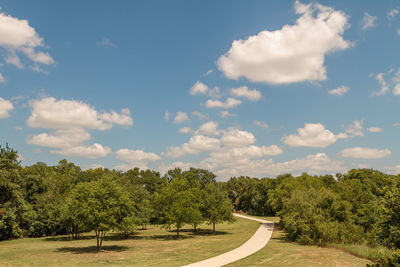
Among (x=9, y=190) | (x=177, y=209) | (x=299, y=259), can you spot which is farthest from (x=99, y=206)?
(x=299, y=259)

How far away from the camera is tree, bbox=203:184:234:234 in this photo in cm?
4406

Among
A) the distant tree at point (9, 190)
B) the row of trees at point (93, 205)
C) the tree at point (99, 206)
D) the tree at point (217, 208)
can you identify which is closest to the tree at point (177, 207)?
the row of trees at point (93, 205)

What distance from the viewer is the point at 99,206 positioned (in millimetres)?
28484

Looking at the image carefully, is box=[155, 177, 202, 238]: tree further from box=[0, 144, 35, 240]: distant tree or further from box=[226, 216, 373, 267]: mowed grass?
box=[0, 144, 35, 240]: distant tree

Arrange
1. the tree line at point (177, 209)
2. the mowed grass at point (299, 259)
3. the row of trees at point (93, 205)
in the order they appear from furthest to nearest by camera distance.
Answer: the row of trees at point (93, 205)
the tree line at point (177, 209)
the mowed grass at point (299, 259)

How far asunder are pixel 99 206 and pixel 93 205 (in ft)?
1.99

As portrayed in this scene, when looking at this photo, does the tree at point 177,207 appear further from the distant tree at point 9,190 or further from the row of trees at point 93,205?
the distant tree at point 9,190

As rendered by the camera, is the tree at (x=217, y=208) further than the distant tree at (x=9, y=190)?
Yes

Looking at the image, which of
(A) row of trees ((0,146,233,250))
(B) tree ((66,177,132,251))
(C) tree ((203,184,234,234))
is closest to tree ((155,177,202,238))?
(A) row of trees ((0,146,233,250))

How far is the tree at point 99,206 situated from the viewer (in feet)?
92.1

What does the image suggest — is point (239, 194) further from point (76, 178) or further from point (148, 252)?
point (148, 252)

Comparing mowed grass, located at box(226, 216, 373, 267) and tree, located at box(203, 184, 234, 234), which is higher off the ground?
tree, located at box(203, 184, 234, 234)

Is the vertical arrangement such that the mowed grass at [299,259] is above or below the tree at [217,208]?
below

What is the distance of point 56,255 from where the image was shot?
88.6 feet
